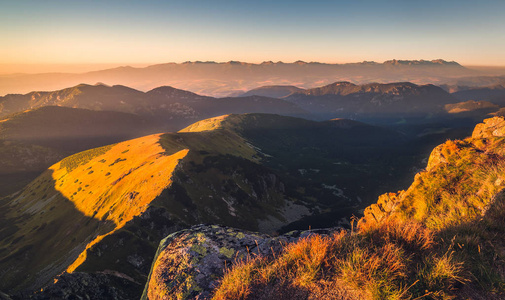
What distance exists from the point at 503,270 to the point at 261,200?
5017 inches

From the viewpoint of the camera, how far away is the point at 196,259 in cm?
795

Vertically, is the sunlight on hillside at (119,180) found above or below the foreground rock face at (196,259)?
below

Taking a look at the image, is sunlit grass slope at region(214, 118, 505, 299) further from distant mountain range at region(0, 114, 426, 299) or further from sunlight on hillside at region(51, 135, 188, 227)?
sunlight on hillside at region(51, 135, 188, 227)

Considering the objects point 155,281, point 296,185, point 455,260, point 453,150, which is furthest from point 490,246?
point 296,185

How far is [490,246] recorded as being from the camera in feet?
18.2

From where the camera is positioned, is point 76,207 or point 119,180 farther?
point 119,180

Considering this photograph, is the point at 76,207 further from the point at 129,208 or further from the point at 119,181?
the point at 129,208

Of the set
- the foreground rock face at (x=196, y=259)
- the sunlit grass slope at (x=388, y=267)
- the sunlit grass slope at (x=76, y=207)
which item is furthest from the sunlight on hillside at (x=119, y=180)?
the sunlit grass slope at (x=388, y=267)

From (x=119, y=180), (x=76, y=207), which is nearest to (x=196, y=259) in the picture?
(x=119, y=180)

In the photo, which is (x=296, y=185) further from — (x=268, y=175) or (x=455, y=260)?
(x=455, y=260)

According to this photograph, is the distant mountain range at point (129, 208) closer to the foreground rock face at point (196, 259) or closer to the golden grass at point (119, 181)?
the golden grass at point (119, 181)

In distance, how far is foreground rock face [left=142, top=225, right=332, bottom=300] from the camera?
22.8 feet

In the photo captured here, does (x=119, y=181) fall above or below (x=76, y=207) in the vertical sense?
above

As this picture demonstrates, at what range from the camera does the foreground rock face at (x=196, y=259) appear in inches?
274
